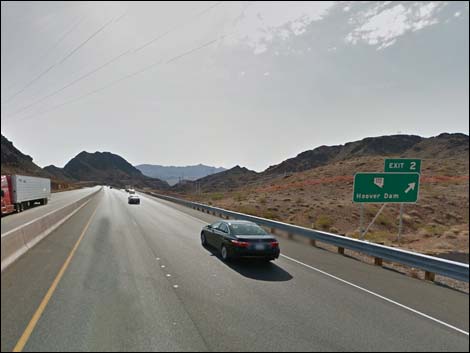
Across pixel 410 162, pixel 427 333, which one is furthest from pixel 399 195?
pixel 427 333

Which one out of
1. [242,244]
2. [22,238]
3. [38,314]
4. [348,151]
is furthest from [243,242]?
[348,151]

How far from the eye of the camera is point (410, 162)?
11109 mm

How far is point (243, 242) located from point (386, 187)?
691cm

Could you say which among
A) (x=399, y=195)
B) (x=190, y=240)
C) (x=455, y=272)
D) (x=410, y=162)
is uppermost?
(x=410, y=162)

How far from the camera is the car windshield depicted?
9.21 meters

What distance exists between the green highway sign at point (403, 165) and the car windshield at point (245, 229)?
20.3ft

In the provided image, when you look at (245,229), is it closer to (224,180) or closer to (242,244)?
(242,244)

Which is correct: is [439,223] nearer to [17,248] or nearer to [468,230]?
[468,230]

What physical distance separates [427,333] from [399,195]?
7.78 m

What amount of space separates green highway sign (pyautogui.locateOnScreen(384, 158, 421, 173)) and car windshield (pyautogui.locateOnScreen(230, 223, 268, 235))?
20.3 ft

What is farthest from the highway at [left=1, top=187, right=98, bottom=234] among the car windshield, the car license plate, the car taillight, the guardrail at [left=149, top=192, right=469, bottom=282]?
the guardrail at [left=149, top=192, right=469, bottom=282]

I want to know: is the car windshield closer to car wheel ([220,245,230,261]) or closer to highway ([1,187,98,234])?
car wheel ([220,245,230,261])

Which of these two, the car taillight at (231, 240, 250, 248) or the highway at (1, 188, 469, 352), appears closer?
the highway at (1, 188, 469, 352)

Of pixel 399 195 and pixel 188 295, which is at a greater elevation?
pixel 399 195
